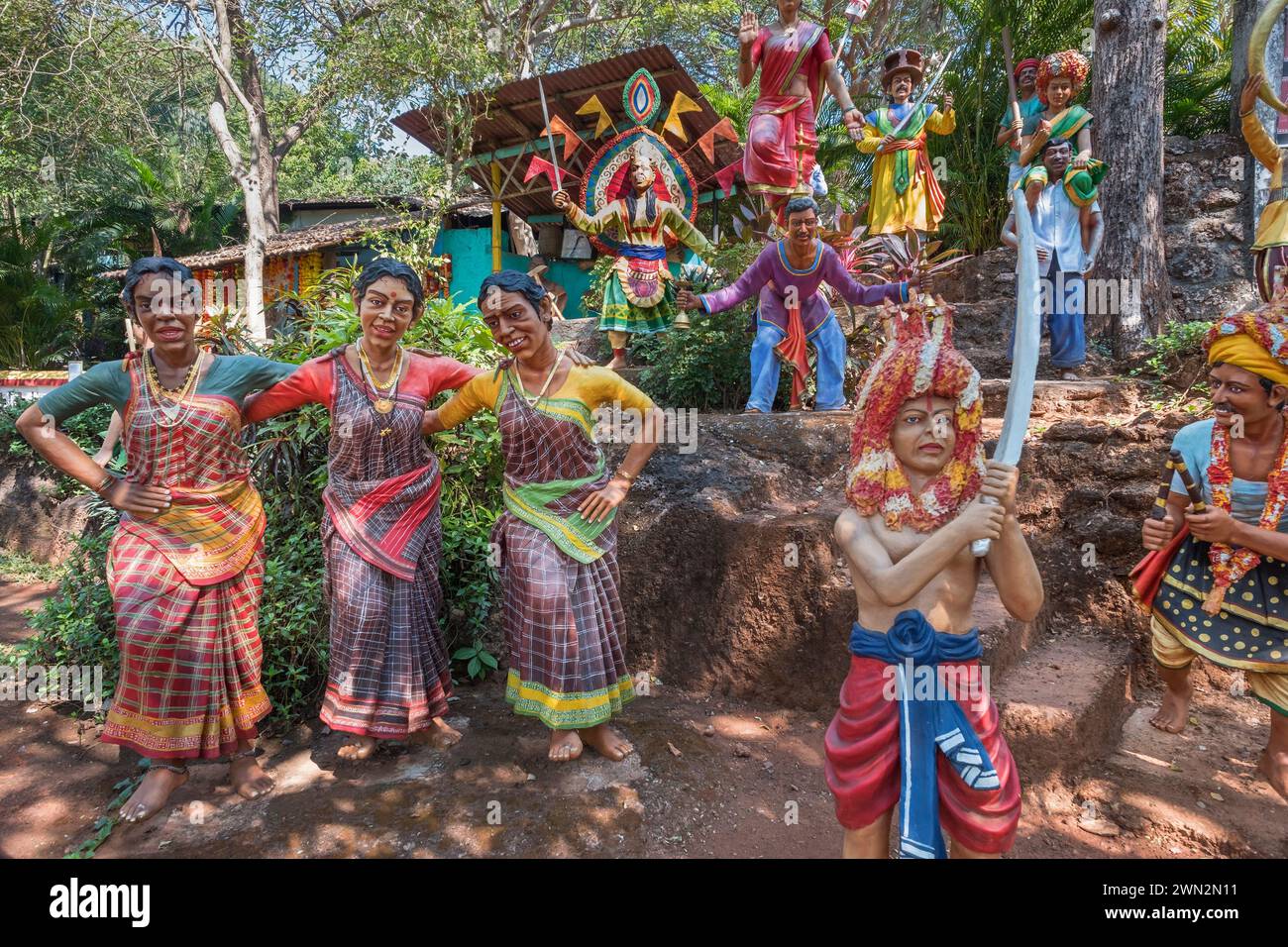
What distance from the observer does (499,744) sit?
341cm

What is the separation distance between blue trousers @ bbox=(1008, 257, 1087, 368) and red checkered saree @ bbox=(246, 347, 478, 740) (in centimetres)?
456

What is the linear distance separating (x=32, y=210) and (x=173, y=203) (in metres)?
5.34

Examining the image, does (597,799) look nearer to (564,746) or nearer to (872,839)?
(564,746)

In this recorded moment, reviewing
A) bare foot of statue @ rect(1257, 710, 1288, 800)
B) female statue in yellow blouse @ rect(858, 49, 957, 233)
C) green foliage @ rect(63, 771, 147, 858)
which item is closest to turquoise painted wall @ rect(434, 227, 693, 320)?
female statue in yellow blouse @ rect(858, 49, 957, 233)

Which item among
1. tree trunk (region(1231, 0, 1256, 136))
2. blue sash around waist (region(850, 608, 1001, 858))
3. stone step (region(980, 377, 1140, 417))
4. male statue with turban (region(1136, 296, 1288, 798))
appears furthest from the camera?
tree trunk (region(1231, 0, 1256, 136))

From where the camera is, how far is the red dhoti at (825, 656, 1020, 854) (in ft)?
6.64

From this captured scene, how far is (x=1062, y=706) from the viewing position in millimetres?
3051

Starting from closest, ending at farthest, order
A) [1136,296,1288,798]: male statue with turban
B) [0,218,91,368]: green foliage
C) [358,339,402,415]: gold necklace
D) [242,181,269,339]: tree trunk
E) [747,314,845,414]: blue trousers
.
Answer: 1. [1136,296,1288,798]: male statue with turban
2. [358,339,402,415]: gold necklace
3. [747,314,845,414]: blue trousers
4. [242,181,269,339]: tree trunk
5. [0,218,91,368]: green foliage

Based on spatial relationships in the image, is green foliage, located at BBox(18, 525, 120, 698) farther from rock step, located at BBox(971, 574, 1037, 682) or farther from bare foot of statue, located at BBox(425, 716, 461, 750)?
rock step, located at BBox(971, 574, 1037, 682)

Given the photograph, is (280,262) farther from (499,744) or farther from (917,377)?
(917,377)

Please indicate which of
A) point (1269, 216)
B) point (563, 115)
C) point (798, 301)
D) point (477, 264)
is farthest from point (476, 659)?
point (477, 264)

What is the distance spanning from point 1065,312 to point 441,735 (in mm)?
5223

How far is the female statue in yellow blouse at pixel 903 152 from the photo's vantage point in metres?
6.14

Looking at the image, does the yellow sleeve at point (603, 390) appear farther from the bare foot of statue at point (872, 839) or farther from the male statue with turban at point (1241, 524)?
the male statue with turban at point (1241, 524)
